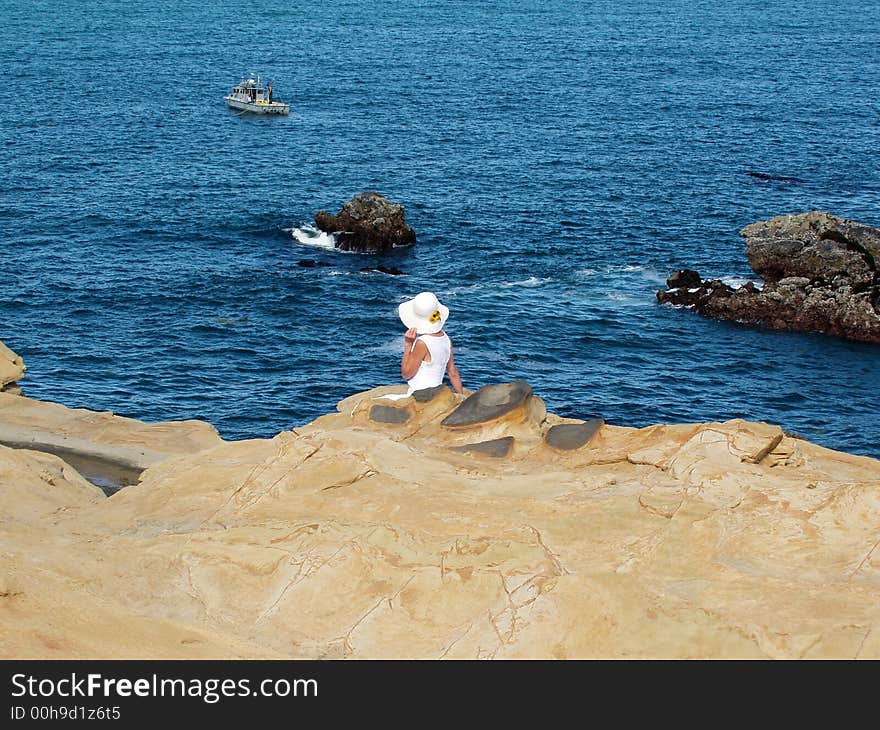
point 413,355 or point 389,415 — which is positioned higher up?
point 413,355

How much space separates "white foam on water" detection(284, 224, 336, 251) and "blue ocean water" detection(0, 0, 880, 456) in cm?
87

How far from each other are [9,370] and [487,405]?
48.9 feet

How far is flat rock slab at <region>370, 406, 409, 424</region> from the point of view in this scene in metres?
23.3

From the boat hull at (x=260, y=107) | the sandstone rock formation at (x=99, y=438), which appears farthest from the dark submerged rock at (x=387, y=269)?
the sandstone rock formation at (x=99, y=438)

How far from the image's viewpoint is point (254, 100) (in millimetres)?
135125

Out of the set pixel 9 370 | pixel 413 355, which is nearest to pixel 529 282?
pixel 9 370

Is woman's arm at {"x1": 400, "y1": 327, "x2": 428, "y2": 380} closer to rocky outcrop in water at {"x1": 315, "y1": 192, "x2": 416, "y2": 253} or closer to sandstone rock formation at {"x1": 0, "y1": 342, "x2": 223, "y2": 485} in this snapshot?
sandstone rock formation at {"x1": 0, "y1": 342, "x2": 223, "y2": 485}

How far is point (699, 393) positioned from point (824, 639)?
5186 centimetres

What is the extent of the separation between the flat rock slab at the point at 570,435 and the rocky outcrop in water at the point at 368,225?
67.3 m

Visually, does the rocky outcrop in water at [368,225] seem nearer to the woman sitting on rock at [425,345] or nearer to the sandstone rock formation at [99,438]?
the sandstone rock formation at [99,438]

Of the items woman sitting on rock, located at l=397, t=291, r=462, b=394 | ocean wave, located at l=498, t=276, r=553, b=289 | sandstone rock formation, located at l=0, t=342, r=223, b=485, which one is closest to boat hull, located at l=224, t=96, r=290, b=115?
ocean wave, located at l=498, t=276, r=553, b=289

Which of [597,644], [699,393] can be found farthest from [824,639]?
[699,393]

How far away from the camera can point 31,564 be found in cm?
1730

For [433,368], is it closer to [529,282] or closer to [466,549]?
[466,549]
